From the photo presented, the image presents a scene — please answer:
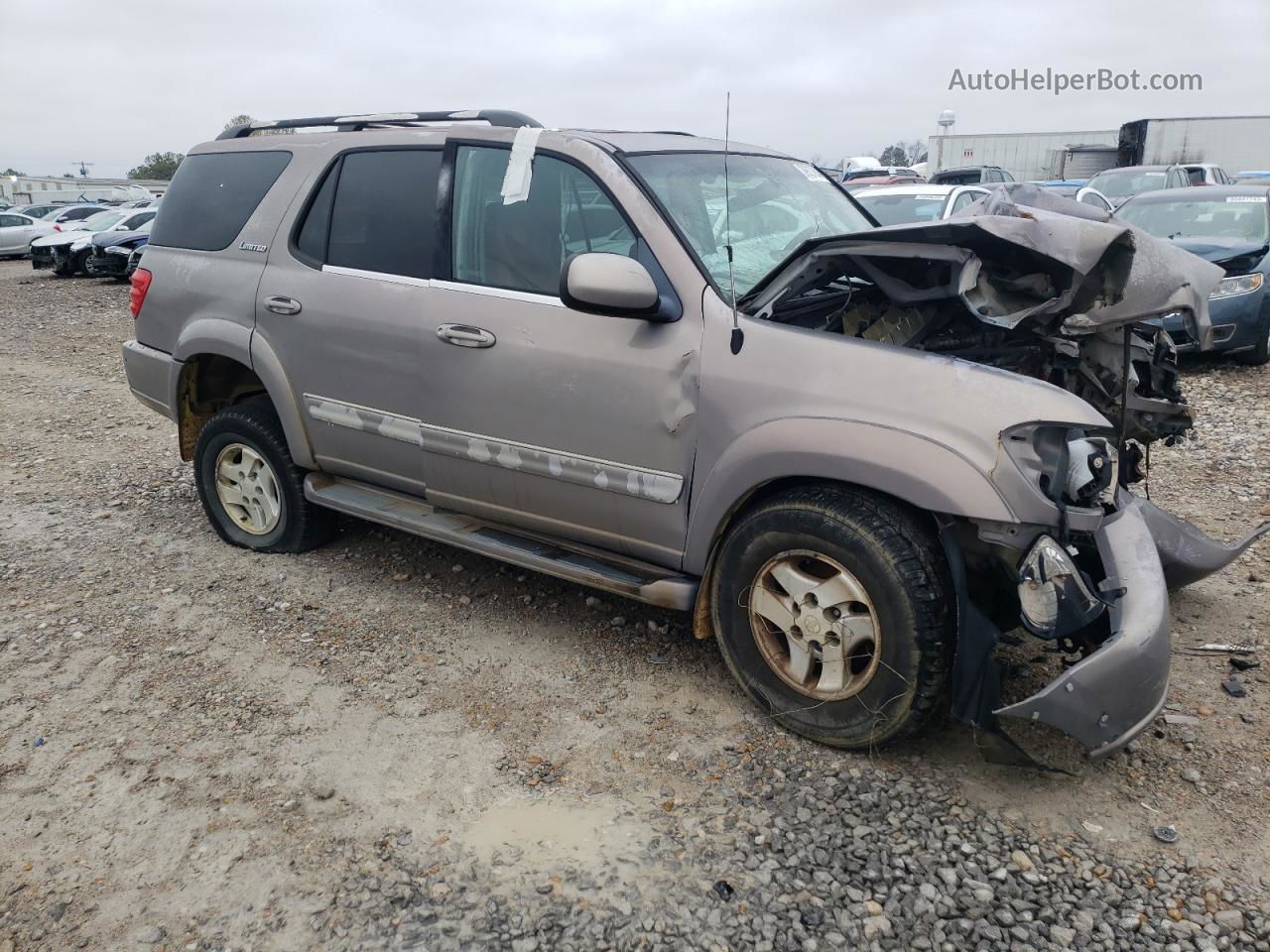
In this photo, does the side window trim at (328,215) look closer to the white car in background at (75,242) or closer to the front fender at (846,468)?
the front fender at (846,468)

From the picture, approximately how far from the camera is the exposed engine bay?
9.29 ft

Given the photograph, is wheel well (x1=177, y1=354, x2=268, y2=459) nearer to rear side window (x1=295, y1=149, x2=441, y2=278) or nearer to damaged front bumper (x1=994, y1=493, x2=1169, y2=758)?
rear side window (x1=295, y1=149, x2=441, y2=278)

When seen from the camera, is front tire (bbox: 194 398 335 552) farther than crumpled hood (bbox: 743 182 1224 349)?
Yes

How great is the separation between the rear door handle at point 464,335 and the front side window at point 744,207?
0.79m

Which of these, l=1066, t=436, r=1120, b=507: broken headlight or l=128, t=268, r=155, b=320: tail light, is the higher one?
l=128, t=268, r=155, b=320: tail light

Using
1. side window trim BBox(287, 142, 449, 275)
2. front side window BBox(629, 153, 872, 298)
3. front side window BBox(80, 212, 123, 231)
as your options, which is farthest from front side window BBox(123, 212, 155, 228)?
front side window BBox(629, 153, 872, 298)

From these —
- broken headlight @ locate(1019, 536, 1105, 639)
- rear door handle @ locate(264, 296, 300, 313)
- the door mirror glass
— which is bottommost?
broken headlight @ locate(1019, 536, 1105, 639)

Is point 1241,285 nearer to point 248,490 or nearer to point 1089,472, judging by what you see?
point 1089,472

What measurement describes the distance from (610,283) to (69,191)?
55.8 metres

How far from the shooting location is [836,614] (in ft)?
9.71

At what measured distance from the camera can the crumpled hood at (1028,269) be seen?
2.78 metres

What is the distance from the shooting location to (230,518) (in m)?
4.84

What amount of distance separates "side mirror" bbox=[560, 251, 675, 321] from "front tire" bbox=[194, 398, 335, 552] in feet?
6.72

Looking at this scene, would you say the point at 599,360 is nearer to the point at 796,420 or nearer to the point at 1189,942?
the point at 796,420
